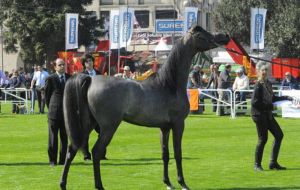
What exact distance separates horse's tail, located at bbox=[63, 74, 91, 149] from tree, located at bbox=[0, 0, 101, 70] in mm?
57288

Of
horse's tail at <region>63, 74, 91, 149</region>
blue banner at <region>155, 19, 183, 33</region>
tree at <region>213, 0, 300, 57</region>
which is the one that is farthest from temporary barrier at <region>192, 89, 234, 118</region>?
blue banner at <region>155, 19, 183, 33</region>

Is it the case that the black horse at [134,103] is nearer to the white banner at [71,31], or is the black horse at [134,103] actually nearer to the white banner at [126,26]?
the white banner at [126,26]

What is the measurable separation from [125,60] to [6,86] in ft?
66.0

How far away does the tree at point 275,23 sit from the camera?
69375mm

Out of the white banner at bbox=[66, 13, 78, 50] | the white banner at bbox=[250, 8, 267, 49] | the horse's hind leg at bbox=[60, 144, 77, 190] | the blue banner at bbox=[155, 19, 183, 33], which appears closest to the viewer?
the horse's hind leg at bbox=[60, 144, 77, 190]

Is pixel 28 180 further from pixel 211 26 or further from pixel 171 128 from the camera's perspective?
pixel 211 26

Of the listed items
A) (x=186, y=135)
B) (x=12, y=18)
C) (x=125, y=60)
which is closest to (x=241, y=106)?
(x=186, y=135)

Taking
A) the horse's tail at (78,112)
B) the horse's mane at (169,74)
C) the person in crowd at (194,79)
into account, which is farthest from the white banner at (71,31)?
the horse's tail at (78,112)

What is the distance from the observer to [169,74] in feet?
44.5

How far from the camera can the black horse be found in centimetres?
1311

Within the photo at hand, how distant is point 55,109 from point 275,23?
5576 centimetres

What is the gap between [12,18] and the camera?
2874 inches

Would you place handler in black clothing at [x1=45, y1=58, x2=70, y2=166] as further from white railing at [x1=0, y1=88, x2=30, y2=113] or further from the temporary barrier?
white railing at [x1=0, y1=88, x2=30, y2=113]

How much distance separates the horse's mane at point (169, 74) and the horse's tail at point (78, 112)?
111cm
